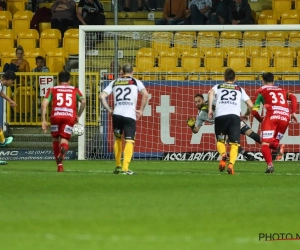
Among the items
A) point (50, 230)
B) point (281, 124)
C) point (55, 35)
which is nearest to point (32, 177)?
point (281, 124)

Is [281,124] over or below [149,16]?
below

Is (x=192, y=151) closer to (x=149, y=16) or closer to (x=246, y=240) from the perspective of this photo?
(x=149, y=16)

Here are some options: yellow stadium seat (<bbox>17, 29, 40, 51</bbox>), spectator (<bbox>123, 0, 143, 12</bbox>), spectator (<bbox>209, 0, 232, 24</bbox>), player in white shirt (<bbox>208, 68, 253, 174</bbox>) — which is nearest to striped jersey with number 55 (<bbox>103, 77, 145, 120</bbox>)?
player in white shirt (<bbox>208, 68, 253, 174</bbox>)

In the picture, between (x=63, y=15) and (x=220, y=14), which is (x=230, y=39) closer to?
(x=220, y=14)

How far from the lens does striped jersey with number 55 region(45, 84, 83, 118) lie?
18.8 metres

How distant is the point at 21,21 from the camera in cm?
2912

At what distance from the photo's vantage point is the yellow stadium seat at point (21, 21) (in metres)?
29.1

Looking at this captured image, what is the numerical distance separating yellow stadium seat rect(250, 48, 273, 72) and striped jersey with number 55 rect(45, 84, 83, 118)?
22.7 feet

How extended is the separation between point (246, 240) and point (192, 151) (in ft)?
48.2

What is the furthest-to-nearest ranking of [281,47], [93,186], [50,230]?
[281,47] < [93,186] < [50,230]

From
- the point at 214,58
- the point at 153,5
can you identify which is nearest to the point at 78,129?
the point at 214,58

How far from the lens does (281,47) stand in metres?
24.5

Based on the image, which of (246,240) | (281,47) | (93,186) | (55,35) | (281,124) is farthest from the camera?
(55,35)

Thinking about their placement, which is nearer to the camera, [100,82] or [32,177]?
[32,177]
